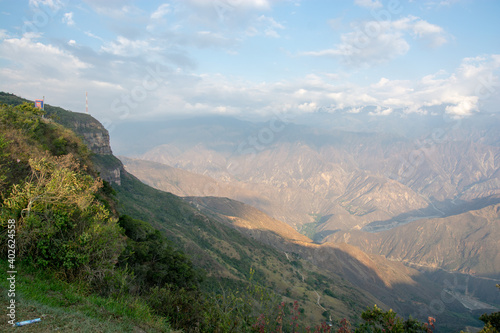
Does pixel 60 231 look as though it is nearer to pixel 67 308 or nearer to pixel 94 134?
pixel 67 308

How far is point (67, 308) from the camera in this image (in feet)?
27.2

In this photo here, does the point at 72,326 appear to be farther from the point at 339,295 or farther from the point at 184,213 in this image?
the point at 339,295

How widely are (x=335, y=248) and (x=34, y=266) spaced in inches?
5197

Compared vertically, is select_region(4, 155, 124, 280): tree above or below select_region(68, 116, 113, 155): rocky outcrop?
below

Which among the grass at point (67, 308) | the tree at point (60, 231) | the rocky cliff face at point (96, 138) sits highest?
the rocky cliff face at point (96, 138)

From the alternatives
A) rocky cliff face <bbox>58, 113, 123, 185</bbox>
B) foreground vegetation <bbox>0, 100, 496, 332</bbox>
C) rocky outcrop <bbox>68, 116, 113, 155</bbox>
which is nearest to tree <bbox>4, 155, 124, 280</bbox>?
foreground vegetation <bbox>0, 100, 496, 332</bbox>

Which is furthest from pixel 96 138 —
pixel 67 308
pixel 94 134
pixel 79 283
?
pixel 67 308

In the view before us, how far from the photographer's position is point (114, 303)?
9.39 m

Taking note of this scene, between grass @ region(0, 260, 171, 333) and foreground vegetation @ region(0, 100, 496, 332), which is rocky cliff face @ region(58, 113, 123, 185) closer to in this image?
foreground vegetation @ region(0, 100, 496, 332)

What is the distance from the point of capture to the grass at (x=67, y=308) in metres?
7.45

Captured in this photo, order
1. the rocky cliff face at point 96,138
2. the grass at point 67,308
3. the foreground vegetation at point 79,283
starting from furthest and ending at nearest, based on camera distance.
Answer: the rocky cliff face at point 96,138 < the foreground vegetation at point 79,283 < the grass at point 67,308

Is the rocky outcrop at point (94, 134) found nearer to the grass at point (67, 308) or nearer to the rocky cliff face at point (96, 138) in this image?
the rocky cliff face at point (96, 138)

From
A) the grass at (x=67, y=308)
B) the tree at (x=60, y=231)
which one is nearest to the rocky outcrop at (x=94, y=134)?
the tree at (x=60, y=231)

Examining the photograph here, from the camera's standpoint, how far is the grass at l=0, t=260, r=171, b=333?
7453 millimetres
